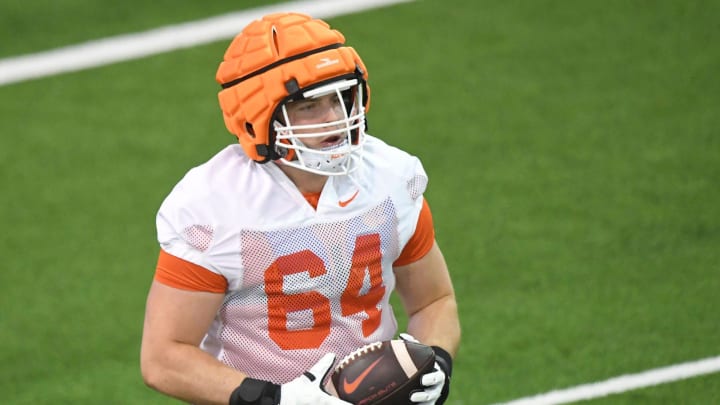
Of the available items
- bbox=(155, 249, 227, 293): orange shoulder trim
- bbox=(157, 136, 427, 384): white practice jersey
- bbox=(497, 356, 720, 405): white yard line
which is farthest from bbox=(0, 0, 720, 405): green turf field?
bbox=(155, 249, 227, 293): orange shoulder trim

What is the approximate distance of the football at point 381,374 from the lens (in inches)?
154

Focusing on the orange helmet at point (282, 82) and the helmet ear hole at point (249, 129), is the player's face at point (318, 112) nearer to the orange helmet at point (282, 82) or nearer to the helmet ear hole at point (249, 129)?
the orange helmet at point (282, 82)

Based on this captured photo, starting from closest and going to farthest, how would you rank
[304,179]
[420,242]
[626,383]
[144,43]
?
[304,179], [420,242], [626,383], [144,43]

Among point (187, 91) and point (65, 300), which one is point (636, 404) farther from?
point (187, 91)

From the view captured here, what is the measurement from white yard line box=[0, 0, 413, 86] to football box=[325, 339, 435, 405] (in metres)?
5.64

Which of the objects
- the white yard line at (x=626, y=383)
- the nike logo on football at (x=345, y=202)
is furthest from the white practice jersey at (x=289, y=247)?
the white yard line at (x=626, y=383)

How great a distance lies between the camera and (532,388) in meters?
6.09

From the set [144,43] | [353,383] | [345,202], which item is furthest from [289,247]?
[144,43]

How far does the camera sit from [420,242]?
4379mm

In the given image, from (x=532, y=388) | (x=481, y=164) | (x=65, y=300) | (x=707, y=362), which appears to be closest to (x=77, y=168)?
(x=65, y=300)

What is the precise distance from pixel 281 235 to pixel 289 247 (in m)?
0.05

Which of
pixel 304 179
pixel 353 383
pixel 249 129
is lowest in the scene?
pixel 353 383

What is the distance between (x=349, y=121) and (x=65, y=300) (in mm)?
3354

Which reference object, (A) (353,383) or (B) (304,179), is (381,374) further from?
(B) (304,179)
